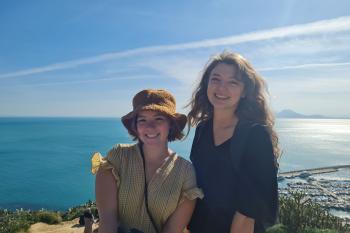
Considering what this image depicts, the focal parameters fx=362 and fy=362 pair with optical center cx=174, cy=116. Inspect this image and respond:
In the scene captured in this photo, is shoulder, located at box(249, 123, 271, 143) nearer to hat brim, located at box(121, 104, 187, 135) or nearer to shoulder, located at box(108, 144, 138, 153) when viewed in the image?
hat brim, located at box(121, 104, 187, 135)

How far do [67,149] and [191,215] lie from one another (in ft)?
353

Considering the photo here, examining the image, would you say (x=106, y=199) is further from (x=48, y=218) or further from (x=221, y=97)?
(x=48, y=218)

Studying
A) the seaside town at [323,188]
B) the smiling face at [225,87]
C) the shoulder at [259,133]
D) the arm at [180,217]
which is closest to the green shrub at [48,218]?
the arm at [180,217]

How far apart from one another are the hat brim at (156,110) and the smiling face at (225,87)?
14.6 inches

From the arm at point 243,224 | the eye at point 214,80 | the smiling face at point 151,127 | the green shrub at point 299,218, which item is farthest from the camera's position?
the green shrub at point 299,218

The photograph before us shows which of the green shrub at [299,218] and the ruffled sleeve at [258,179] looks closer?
the ruffled sleeve at [258,179]

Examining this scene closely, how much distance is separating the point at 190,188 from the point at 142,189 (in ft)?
1.42

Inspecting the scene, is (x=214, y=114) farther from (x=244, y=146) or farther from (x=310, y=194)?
(x=310, y=194)

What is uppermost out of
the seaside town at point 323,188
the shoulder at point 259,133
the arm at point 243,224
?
the shoulder at point 259,133

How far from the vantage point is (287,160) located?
93.0m

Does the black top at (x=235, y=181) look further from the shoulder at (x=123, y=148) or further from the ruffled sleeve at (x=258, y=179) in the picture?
the shoulder at (x=123, y=148)

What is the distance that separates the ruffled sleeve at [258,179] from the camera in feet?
9.83

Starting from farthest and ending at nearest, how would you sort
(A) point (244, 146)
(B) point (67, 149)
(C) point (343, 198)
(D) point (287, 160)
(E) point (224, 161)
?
(B) point (67, 149)
(D) point (287, 160)
(C) point (343, 198)
(E) point (224, 161)
(A) point (244, 146)

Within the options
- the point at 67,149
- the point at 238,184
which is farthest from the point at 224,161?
the point at 67,149
